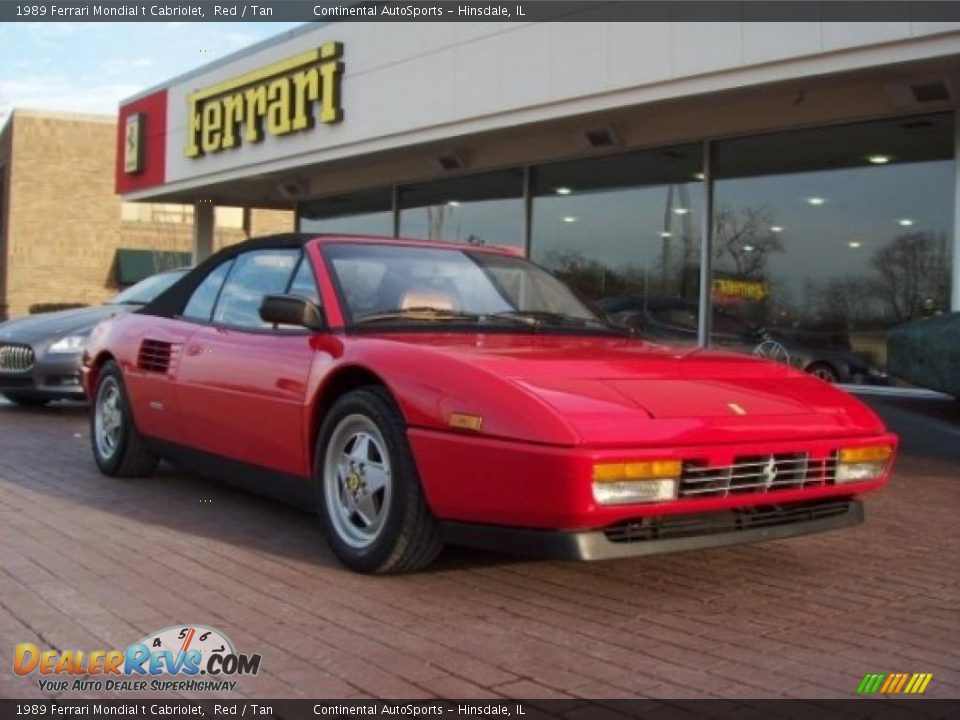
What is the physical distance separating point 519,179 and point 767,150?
11.9 ft

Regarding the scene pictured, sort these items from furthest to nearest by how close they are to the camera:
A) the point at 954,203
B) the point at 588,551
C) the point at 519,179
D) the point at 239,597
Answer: the point at 519,179 < the point at 954,203 < the point at 239,597 < the point at 588,551

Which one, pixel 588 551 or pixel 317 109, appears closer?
pixel 588 551

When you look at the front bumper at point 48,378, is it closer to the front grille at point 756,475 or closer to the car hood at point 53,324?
the car hood at point 53,324

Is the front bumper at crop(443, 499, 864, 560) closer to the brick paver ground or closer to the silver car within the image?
the brick paver ground

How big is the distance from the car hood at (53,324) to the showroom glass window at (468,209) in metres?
4.47

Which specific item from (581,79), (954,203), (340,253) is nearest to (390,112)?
(581,79)

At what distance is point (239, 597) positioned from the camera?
380 centimetres

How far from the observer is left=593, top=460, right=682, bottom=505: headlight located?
3.33m

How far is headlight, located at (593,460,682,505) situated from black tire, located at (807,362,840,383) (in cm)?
711

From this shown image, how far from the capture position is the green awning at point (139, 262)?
1257 inches

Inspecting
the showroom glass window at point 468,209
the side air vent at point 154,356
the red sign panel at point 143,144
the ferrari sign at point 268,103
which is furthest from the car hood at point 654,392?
the red sign panel at point 143,144

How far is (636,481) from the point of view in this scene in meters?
3.39

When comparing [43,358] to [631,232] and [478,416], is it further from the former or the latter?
[478,416]

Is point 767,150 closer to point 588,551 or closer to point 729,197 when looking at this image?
point 729,197
